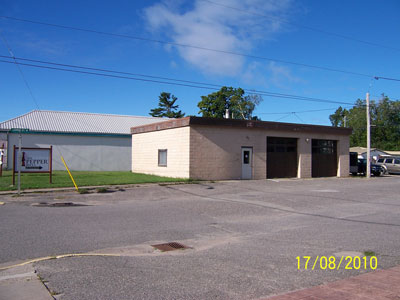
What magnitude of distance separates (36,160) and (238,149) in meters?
11.8

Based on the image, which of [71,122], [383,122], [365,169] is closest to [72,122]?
[71,122]

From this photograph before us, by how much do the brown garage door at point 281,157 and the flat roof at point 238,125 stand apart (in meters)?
0.96

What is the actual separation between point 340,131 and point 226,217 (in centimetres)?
2048

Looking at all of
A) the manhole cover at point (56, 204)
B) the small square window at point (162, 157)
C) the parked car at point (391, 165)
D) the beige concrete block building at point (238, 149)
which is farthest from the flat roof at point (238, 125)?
the manhole cover at point (56, 204)

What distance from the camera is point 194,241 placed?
323 inches

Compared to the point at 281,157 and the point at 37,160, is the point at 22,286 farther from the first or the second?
the point at 281,157

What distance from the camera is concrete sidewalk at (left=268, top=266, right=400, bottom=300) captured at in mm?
4820

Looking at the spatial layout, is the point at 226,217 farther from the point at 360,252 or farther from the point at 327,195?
the point at 327,195

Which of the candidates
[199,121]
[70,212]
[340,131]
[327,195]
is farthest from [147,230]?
[340,131]

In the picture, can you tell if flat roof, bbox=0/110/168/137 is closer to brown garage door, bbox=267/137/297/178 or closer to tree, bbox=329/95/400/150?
brown garage door, bbox=267/137/297/178

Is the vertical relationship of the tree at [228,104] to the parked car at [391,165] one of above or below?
above

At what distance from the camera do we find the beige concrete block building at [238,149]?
22.3m
